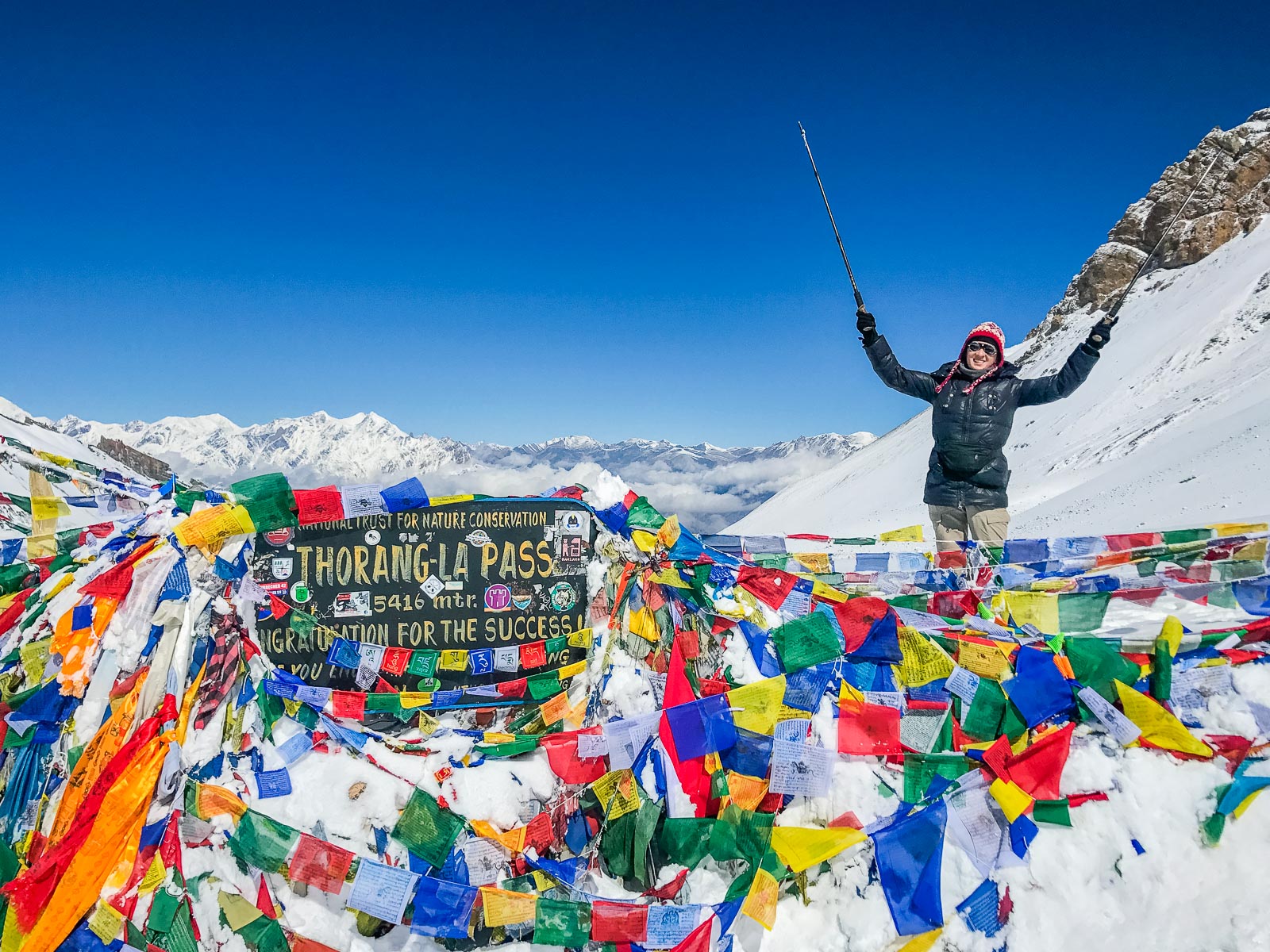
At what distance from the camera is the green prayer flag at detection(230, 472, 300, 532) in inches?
164

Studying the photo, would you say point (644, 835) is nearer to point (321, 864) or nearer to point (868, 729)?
point (868, 729)

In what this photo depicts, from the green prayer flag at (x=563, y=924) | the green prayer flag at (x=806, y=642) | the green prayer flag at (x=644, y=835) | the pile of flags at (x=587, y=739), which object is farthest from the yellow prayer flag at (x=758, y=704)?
the green prayer flag at (x=563, y=924)

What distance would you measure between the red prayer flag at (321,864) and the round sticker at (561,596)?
5.48 ft

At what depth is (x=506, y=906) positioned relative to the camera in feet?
10.8

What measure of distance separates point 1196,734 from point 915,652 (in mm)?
1198

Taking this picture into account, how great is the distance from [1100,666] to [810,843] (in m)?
1.62

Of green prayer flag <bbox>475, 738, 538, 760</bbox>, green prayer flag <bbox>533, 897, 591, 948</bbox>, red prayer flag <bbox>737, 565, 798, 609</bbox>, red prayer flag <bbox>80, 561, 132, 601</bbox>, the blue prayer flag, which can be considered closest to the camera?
the blue prayer flag

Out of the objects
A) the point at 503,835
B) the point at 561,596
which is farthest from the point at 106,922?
the point at 561,596

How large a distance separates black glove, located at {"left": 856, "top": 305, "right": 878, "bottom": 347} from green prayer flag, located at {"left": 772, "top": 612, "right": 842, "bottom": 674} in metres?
2.98

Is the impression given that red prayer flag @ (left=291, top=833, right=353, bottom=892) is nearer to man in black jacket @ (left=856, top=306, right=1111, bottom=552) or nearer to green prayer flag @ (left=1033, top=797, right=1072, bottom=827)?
green prayer flag @ (left=1033, top=797, right=1072, bottom=827)

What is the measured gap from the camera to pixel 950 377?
5.64m

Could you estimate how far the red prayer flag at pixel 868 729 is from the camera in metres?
3.57

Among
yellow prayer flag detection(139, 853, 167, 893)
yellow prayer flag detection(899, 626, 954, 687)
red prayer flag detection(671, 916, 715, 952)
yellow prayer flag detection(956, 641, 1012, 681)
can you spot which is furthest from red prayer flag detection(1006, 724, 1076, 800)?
yellow prayer flag detection(139, 853, 167, 893)

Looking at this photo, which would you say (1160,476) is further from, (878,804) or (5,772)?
(5,772)
